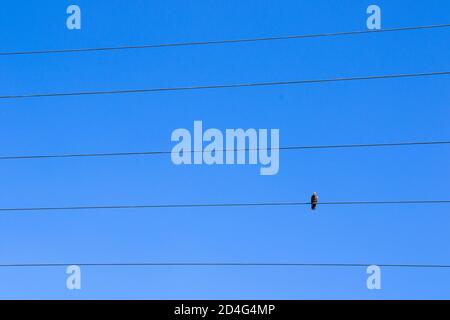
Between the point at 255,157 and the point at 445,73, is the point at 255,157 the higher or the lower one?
the lower one

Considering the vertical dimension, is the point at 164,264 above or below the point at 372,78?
below
